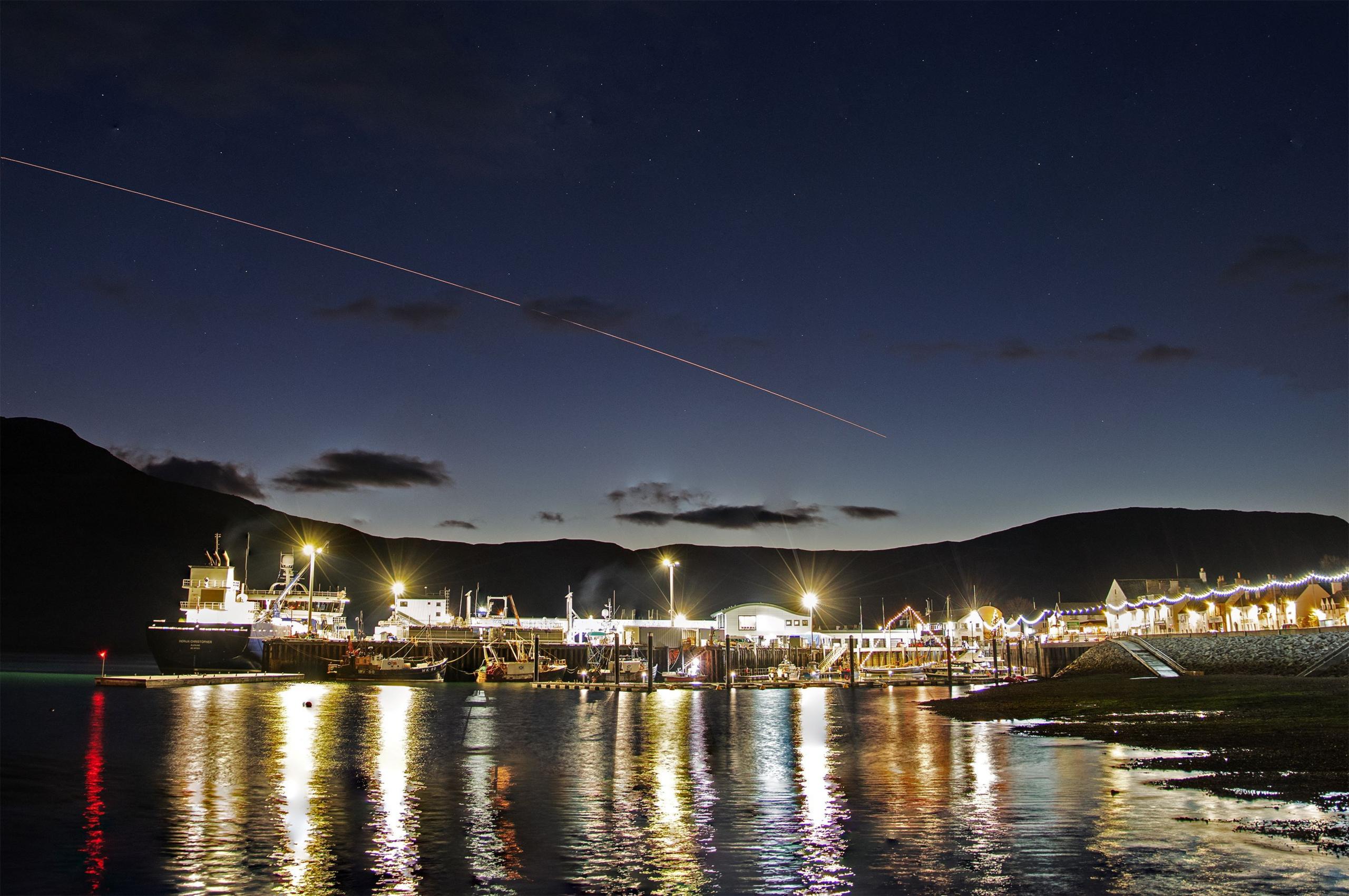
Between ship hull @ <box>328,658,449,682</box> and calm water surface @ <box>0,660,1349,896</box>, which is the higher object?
calm water surface @ <box>0,660,1349,896</box>

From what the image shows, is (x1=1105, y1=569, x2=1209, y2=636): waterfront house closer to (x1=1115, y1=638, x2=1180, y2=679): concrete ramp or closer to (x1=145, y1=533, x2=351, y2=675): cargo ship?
(x1=1115, y1=638, x2=1180, y2=679): concrete ramp

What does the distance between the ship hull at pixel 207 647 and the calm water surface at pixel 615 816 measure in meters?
72.9

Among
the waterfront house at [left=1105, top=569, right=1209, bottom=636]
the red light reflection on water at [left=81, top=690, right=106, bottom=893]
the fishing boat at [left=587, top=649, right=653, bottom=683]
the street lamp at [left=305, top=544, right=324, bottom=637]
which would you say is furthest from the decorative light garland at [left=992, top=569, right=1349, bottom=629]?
the street lamp at [left=305, top=544, right=324, bottom=637]

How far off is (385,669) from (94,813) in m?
96.1

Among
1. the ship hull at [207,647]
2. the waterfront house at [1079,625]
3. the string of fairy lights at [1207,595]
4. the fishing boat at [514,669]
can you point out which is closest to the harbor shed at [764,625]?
the string of fairy lights at [1207,595]

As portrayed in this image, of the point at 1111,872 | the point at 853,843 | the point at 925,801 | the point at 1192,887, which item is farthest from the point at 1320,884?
the point at 925,801

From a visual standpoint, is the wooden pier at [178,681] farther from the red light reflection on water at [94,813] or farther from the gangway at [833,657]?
the gangway at [833,657]

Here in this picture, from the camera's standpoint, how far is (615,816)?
23.5 m

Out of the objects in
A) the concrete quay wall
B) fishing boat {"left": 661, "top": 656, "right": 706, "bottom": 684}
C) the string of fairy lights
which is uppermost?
the string of fairy lights

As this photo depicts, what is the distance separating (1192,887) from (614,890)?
907 cm

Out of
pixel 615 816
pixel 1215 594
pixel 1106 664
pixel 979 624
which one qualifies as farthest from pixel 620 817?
pixel 979 624

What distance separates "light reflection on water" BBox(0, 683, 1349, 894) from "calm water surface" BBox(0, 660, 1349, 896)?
0.09m

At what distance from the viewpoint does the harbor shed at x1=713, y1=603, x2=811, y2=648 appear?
452 feet

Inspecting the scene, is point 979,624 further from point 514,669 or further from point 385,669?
point 385,669
